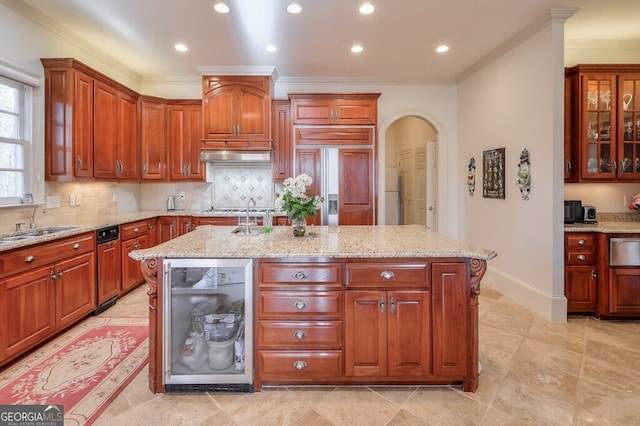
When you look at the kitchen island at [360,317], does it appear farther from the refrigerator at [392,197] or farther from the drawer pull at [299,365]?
the refrigerator at [392,197]

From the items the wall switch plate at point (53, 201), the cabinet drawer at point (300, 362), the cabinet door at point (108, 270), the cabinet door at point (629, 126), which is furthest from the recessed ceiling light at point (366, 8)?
A: the wall switch plate at point (53, 201)

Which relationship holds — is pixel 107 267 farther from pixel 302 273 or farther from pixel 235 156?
pixel 302 273

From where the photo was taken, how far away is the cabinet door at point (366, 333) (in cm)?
215

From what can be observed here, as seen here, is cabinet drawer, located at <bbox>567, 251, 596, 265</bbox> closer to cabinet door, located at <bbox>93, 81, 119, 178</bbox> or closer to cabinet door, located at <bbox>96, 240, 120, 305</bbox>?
cabinet door, located at <bbox>96, 240, 120, 305</bbox>

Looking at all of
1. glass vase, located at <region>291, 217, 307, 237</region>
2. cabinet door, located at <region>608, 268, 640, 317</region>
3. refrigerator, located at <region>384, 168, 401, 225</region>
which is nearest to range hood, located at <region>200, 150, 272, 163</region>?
glass vase, located at <region>291, 217, 307, 237</region>

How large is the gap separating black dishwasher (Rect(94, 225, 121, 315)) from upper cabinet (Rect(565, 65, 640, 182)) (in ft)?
16.4

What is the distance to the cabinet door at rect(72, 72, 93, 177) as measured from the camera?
351cm

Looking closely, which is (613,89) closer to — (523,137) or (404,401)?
(523,137)

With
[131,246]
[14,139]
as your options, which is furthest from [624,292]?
[14,139]

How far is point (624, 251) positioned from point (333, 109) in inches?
145

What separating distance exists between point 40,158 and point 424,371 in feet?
13.1

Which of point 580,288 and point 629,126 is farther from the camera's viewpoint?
point 629,126

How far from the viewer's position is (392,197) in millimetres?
7691

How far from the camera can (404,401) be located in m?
2.09
